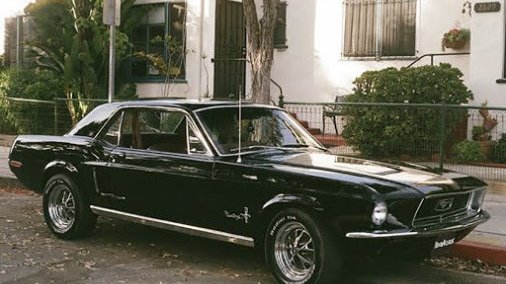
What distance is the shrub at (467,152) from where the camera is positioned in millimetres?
10188

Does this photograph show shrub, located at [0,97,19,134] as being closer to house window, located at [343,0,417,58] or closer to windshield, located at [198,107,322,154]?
house window, located at [343,0,417,58]

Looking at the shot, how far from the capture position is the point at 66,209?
7.71 m

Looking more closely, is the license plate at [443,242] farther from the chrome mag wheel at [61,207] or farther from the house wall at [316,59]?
the house wall at [316,59]

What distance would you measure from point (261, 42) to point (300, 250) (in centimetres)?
466

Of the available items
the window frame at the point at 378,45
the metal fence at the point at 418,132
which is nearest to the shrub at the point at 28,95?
the metal fence at the point at 418,132

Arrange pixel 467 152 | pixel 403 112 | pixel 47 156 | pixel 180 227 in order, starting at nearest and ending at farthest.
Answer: pixel 180 227
pixel 47 156
pixel 467 152
pixel 403 112

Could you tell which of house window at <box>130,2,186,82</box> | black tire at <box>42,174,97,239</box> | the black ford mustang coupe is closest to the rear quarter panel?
the black ford mustang coupe

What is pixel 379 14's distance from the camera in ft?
47.5

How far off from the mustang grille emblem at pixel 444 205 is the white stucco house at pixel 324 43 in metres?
7.16

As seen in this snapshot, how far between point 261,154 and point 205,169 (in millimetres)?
529

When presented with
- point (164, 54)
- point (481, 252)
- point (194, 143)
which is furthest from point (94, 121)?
point (164, 54)

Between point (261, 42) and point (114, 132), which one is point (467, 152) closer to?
point (261, 42)

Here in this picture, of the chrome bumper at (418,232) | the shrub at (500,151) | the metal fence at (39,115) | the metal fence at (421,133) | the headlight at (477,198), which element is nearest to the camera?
the chrome bumper at (418,232)

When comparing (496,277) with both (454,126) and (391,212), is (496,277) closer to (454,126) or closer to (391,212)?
(391,212)
